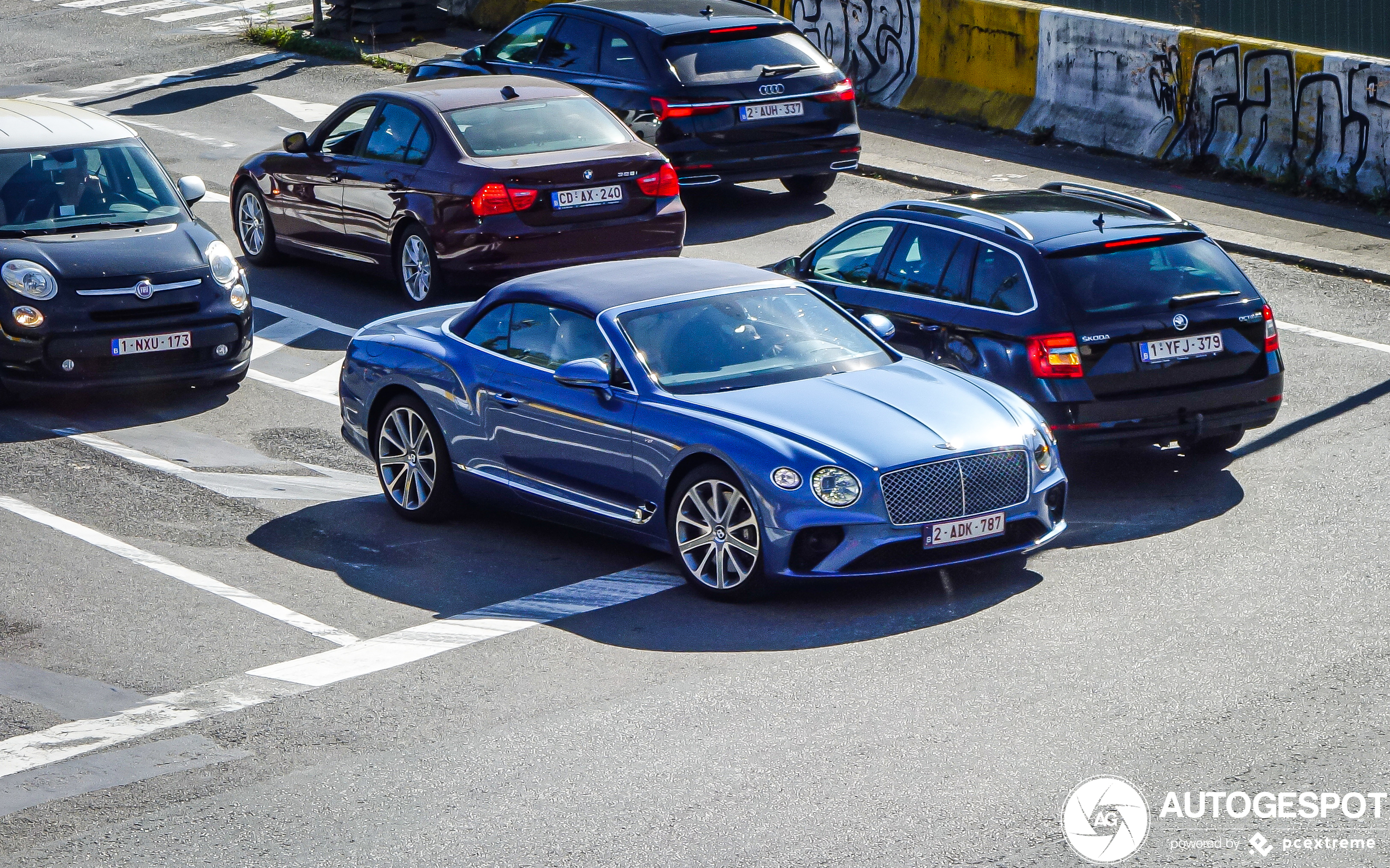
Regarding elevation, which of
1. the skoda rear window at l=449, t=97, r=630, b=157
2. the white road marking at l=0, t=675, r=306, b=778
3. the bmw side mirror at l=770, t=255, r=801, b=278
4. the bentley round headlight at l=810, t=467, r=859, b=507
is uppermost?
the skoda rear window at l=449, t=97, r=630, b=157

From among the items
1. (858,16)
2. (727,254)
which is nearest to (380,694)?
(727,254)

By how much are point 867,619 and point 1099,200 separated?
13.8ft

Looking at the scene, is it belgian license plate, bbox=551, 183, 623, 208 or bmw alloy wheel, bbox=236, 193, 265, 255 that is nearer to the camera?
belgian license plate, bbox=551, 183, 623, 208

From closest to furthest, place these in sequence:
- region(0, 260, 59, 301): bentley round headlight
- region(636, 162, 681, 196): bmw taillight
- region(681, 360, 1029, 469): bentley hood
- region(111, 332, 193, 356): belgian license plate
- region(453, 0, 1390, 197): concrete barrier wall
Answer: region(681, 360, 1029, 469): bentley hood → region(0, 260, 59, 301): bentley round headlight → region(111, 332, 193, 356): belgian license plate → region(636, 162, 681, 196): bmw taillight → region(453, 0, 1390, 197): concrete barrier wall

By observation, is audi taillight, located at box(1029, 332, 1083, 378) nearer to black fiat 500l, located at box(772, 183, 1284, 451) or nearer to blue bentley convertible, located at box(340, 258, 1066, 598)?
black fiat 500l, located at box(772, 183, 1284, 451)

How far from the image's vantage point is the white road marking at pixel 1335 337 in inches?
522

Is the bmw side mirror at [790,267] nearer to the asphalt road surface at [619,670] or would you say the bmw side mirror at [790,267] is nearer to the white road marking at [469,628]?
the asphalt road surface at [619,670]

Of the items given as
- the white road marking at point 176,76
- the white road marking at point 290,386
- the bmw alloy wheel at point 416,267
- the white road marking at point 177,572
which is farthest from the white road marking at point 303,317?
the white road marking at point 176,76

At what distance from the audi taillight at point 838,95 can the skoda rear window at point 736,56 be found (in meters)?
0.22

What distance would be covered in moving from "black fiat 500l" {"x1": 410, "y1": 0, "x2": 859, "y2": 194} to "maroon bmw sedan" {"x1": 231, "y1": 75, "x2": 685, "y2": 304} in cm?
187

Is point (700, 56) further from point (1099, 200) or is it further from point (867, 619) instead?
point (867, 619)

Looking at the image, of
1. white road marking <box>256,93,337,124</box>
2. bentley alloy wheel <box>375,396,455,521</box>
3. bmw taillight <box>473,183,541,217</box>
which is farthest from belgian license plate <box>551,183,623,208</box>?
white road marking <box>256,93,337,124</box>

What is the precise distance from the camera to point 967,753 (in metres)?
6.83

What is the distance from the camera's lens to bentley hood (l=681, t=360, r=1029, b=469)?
8695 mm
